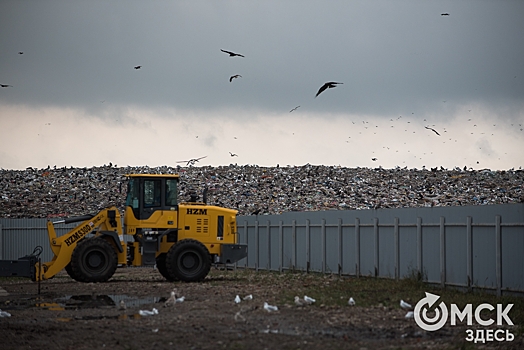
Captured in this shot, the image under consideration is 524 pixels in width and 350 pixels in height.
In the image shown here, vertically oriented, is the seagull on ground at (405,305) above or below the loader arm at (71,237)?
below

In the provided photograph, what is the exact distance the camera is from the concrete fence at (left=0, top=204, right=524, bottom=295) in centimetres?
1508

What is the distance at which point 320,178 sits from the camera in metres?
43.7

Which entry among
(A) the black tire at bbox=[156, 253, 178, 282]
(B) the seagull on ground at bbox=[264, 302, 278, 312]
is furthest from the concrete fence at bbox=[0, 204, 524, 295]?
(A) the black tire at bbox=[156, 253, 178, 282]

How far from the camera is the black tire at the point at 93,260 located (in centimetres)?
1992

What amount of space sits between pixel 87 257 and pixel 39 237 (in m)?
12.6

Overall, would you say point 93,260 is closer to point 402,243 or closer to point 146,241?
point 146,241

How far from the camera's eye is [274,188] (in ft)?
135
